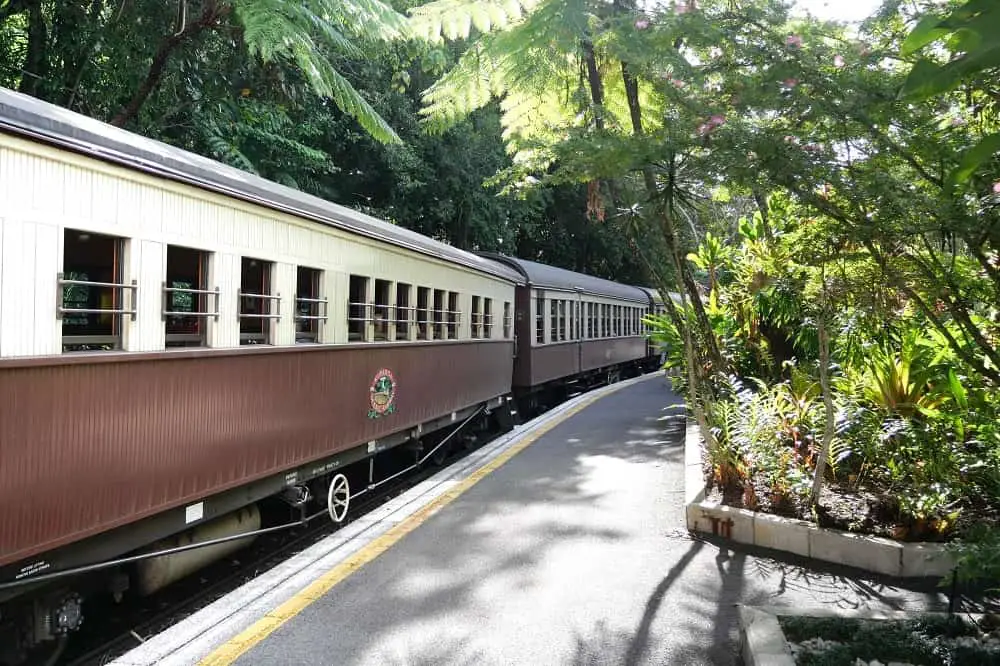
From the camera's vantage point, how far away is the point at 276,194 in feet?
18.2

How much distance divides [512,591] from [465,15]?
12.7ft

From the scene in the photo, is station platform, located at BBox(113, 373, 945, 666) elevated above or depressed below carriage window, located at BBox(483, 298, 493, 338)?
Answer: below

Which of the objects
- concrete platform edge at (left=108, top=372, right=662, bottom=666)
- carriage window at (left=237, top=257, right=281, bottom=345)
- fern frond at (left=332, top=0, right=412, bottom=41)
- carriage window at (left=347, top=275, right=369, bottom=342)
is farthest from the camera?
fern frond at (left=332, top=0, right=412, bottom=41)

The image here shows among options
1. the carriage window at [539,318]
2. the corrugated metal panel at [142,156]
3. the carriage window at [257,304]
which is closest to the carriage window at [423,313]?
the corrugated metal panel at [142,156]

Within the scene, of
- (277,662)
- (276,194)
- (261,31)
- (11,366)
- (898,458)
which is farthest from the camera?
(261,31)

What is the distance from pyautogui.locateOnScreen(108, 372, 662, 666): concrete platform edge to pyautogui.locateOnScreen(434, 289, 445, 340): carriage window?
1825 millimetres

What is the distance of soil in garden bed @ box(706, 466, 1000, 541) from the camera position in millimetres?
5230

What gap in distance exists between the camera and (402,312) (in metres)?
8.03

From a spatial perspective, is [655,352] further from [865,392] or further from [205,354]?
[205,354]

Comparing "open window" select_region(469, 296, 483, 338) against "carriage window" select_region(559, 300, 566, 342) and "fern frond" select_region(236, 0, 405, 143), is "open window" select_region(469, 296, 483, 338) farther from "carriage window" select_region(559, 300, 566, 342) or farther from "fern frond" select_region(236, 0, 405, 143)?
"carriage window" select_region(559, 300, 566, 342)

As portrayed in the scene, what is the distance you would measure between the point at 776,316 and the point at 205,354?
760cm

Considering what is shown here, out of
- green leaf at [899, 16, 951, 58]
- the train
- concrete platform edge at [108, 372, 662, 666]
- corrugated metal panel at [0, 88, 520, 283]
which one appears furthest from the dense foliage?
concrete platform edge at [108, 372, 662, 666]

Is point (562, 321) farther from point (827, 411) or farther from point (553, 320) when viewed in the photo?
point (827, 411)

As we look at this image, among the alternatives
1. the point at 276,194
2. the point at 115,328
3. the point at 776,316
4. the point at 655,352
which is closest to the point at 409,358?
the point at 276,194
